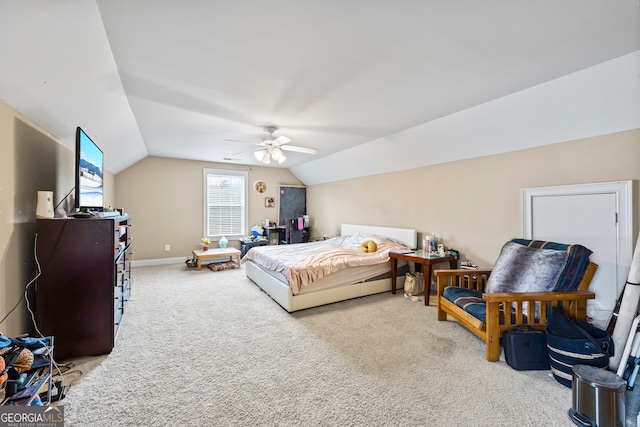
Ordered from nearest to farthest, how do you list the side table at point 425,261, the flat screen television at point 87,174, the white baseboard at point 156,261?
the flat screen television at point 87,174 → the side table at point 425,261 → the white baseboard at point 156,261

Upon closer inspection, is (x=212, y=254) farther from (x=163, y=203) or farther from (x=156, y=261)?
(x=163, y=203)

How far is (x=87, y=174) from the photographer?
249 centimetres

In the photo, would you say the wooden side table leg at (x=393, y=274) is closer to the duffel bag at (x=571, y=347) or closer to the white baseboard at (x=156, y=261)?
the duffel bag at (x=571, y=347)

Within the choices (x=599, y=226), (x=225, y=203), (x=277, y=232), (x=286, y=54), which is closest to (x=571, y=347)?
(x=599, y=226)

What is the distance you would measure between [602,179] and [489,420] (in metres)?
2.45

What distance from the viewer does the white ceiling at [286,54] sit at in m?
1.51

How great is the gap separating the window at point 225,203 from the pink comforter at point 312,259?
7.88 ft

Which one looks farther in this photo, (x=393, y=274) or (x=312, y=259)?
(x=393, y=274)

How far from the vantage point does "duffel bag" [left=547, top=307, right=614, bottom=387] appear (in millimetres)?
1808

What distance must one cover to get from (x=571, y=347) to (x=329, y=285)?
2275mm

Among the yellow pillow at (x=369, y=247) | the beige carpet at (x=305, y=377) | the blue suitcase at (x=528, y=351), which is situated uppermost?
the yellow pillow at (x=369, y=247)

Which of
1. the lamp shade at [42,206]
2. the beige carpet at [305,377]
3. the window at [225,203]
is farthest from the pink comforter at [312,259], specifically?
the window at [225,203]

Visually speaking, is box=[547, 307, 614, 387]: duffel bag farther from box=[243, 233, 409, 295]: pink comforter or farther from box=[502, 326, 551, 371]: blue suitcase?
box=[243, 233, 409, 295]: pink comforter

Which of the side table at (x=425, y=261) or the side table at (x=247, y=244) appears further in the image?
the side table at (x=247, y=244)
